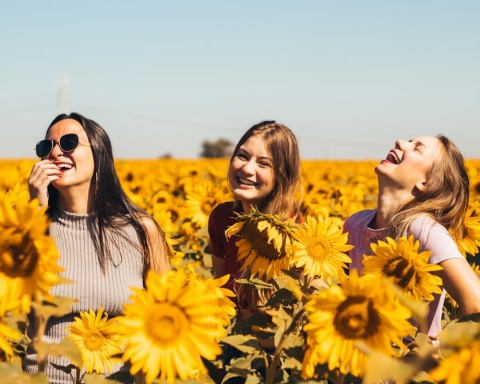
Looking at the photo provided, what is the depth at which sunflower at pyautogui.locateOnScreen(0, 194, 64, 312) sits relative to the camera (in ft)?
5.61

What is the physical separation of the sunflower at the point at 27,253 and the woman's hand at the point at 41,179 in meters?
1.29

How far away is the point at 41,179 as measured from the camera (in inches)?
121

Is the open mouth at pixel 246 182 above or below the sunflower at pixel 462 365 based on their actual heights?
above

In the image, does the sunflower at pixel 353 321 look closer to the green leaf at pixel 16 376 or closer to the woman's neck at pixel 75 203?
the green leaf at pixel 16 376

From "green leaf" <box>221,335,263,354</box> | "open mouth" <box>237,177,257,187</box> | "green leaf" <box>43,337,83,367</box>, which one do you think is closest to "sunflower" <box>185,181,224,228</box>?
"open mouth" <box>237,177,257,187</box>

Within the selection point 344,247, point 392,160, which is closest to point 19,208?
point 344,247

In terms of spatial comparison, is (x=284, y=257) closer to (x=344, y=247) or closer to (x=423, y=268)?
(x=344, y=247)

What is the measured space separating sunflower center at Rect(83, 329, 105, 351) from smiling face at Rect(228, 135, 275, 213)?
1.15 meters

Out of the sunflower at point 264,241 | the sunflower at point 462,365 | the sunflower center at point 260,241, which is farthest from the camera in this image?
the sunflower center at point 260,241

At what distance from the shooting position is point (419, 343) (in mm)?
2180

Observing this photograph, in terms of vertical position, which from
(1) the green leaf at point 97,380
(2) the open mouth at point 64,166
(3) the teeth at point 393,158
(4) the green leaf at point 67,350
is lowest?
(1) the green leaf at point 97,380

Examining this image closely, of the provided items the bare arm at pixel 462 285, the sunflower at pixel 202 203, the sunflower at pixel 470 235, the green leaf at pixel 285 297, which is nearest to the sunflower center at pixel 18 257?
the green leaf at pixel 285 297

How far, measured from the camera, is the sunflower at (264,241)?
112 inches

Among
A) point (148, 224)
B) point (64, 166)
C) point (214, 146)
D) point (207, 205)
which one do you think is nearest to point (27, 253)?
point (64, 166)
